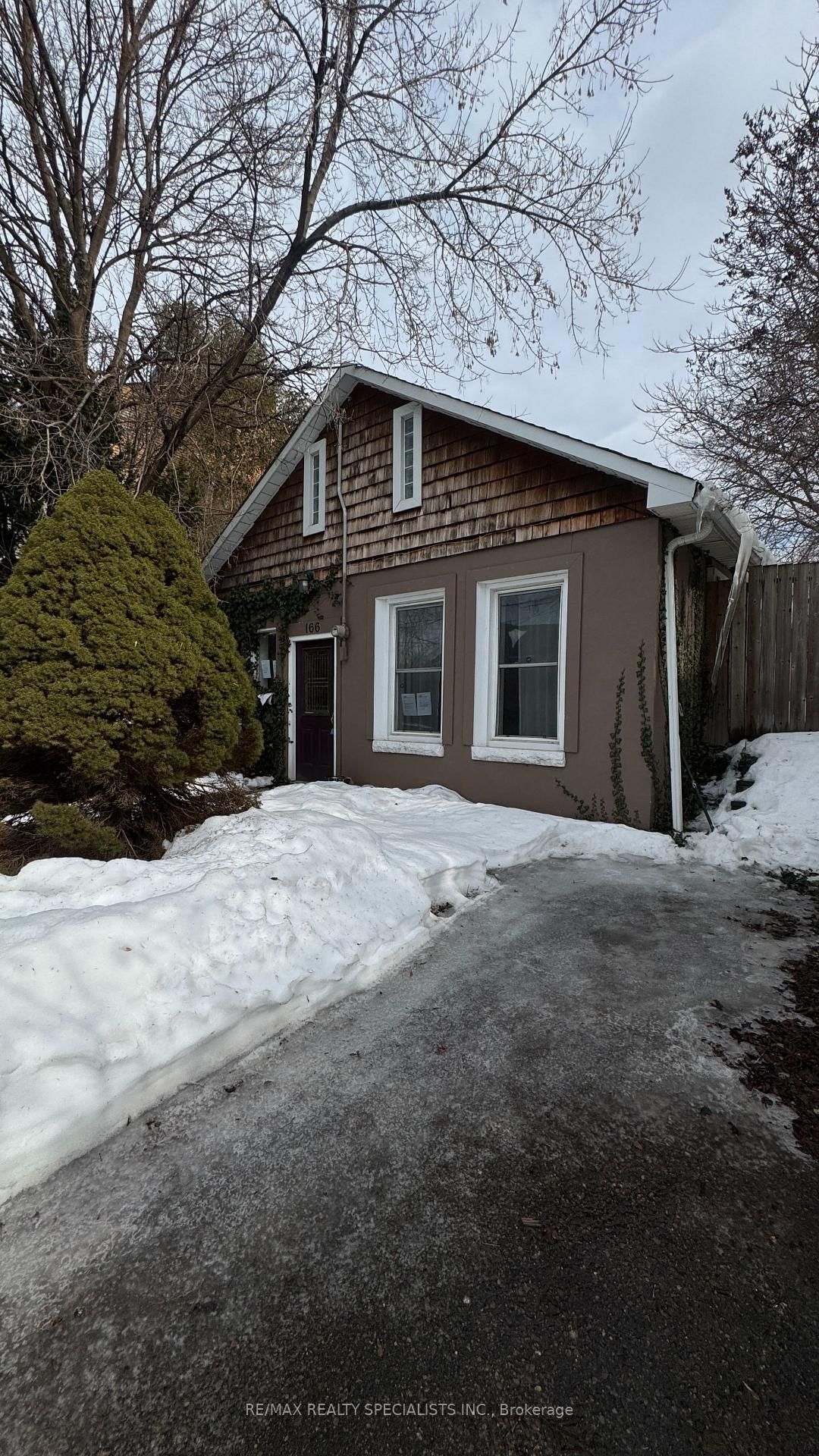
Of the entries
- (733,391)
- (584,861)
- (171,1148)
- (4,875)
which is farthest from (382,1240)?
(733,391)

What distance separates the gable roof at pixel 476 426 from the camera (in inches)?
202

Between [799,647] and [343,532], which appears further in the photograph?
[343,532]

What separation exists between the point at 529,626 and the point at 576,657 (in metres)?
0.77

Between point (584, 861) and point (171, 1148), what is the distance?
4005 millimetres

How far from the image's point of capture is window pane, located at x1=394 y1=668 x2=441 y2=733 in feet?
24.6

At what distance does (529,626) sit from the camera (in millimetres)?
6645

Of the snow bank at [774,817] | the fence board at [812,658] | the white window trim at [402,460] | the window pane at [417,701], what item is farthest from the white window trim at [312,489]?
the snow bank at [774,817]

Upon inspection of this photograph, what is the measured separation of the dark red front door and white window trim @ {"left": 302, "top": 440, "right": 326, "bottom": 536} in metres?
1.66

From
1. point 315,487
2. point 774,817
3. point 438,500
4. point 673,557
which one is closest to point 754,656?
point 673,557

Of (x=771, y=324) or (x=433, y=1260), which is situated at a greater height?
(x=771, y=324)

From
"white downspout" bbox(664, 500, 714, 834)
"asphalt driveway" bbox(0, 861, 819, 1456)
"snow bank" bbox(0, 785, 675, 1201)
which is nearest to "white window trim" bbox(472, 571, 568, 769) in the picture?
"white downspout" bbox(664, 500, 714, 834)

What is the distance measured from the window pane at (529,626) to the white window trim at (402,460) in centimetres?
184

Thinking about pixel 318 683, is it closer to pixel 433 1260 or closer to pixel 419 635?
pixel 419 635

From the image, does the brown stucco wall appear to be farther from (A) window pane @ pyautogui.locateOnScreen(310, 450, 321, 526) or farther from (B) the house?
(A) window pane @ pyautogui.locateOnScreen(310, 450, 321, 526)
